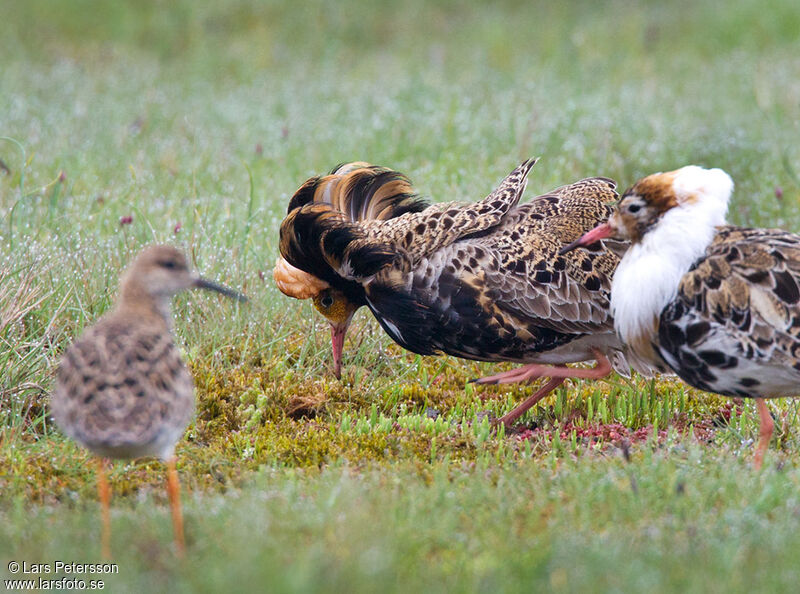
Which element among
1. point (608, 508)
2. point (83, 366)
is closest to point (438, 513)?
point (608, 508)

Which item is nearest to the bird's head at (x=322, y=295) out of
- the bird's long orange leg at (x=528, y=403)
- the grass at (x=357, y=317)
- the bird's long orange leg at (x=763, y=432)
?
the grass at (x=357, y=317)

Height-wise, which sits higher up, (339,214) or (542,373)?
(339,214)

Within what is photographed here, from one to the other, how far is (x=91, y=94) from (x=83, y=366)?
10.1m

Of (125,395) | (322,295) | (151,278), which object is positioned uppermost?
(151,278)

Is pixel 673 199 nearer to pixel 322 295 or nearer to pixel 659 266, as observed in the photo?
pixel 659 266

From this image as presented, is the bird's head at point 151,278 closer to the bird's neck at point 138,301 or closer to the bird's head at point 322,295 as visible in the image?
the bird's neck at point 138,301

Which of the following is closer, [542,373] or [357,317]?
[542,373]

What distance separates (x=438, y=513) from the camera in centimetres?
434

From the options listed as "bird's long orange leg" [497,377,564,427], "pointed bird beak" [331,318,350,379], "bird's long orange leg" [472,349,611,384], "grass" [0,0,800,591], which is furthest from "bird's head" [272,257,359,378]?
"bird's long orange leg" [497,377,564,427]

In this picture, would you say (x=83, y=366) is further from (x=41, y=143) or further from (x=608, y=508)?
(x=41, y=143)

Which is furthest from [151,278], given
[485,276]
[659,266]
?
[659,266]

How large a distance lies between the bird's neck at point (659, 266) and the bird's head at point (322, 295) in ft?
6.73

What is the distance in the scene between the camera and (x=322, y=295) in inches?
262

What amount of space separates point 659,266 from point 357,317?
2947 millimetres
